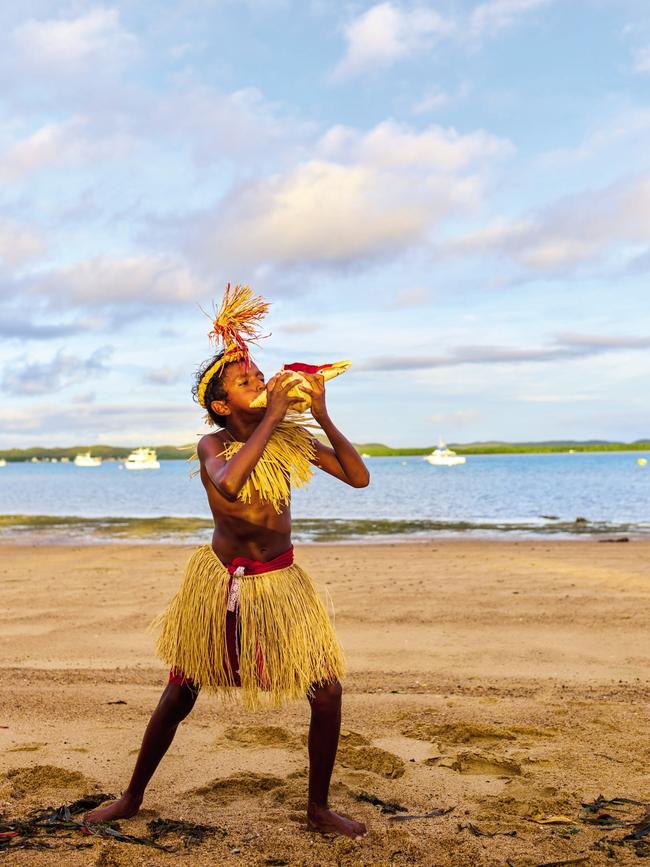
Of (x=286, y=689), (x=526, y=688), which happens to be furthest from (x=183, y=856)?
(x=526, y=688)

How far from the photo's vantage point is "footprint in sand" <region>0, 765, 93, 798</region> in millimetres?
4031

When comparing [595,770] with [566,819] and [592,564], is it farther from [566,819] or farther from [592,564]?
[592,564]

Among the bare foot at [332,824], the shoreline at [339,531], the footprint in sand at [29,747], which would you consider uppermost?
the bare foot at [332,824]

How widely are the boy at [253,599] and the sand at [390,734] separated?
365mm

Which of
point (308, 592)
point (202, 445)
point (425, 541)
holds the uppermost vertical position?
point (202, 445)

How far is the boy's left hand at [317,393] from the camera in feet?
12.0

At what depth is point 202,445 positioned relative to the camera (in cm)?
375

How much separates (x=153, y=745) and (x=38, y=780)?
0.90m

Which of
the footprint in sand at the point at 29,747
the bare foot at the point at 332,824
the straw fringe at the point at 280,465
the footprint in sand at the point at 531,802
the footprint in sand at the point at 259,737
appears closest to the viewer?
the bare foot at the point at 332,824

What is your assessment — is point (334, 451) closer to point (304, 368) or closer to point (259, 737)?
point (304, 368)

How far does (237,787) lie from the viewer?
4086 mm

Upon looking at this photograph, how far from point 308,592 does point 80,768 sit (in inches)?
67.3

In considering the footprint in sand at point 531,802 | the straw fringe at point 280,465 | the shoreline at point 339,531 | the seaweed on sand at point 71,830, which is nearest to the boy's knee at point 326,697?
the seaweed on sand at point 71,830

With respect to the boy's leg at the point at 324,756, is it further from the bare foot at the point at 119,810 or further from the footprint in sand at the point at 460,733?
the footprint in sand at the point at 460,733
